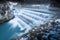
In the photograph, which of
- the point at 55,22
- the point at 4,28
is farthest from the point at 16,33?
the point at 55,22

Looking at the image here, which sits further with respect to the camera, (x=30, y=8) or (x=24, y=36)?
(x=30, y=8)

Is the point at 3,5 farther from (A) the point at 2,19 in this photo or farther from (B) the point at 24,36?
(B) the point at 24,36

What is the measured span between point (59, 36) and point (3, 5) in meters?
0.87

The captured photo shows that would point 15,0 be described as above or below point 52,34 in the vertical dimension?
above

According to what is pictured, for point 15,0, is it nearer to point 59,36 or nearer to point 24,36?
point 24,36

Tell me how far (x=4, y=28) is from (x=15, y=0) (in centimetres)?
40

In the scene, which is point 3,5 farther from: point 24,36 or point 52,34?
point 52,34

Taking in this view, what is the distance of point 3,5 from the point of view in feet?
7.72

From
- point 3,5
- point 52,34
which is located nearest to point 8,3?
point 3,5

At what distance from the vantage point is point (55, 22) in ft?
7.11

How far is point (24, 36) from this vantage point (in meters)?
2.18

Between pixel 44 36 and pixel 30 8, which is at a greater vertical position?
pixel 30 8

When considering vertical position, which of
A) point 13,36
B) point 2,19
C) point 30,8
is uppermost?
point 30,8

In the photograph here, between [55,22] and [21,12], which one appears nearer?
[55,22]
